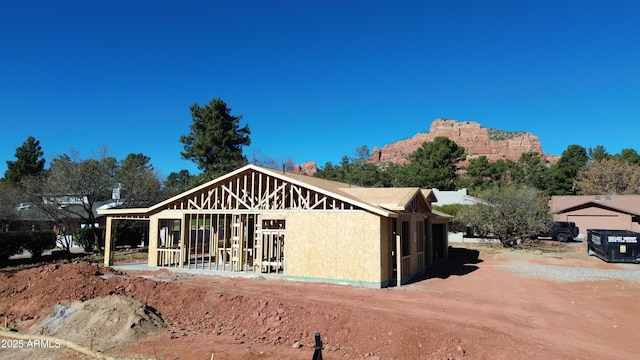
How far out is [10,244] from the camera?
789 inches

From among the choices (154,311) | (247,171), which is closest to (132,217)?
(247,171)

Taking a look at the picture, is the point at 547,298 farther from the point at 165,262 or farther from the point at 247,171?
the point at 165,262

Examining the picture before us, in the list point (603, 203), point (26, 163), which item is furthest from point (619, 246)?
point (26, 163)

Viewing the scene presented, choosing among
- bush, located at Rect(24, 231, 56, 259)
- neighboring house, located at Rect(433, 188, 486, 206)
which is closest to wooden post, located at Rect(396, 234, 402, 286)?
bush, located at Rect(24, 231, 56, 259)

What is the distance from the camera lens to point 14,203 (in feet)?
93.4

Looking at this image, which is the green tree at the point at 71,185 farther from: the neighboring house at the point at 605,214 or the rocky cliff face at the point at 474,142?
the rocky cliff face at the point at 474,142

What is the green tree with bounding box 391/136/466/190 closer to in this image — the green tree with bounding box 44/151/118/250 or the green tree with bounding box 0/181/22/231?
the green tree with bounding box 44/151/118/250

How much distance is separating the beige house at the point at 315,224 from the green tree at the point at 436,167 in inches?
1216

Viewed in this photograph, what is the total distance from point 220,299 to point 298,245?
15.4 feet

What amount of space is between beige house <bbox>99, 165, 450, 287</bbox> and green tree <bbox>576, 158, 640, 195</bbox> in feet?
144

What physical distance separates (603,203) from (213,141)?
3858 cm

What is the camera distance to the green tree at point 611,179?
1977 inches

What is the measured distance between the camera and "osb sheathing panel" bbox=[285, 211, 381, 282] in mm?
13359

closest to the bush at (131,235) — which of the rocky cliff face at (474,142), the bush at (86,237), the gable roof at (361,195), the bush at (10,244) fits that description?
the bush at (86,237)
